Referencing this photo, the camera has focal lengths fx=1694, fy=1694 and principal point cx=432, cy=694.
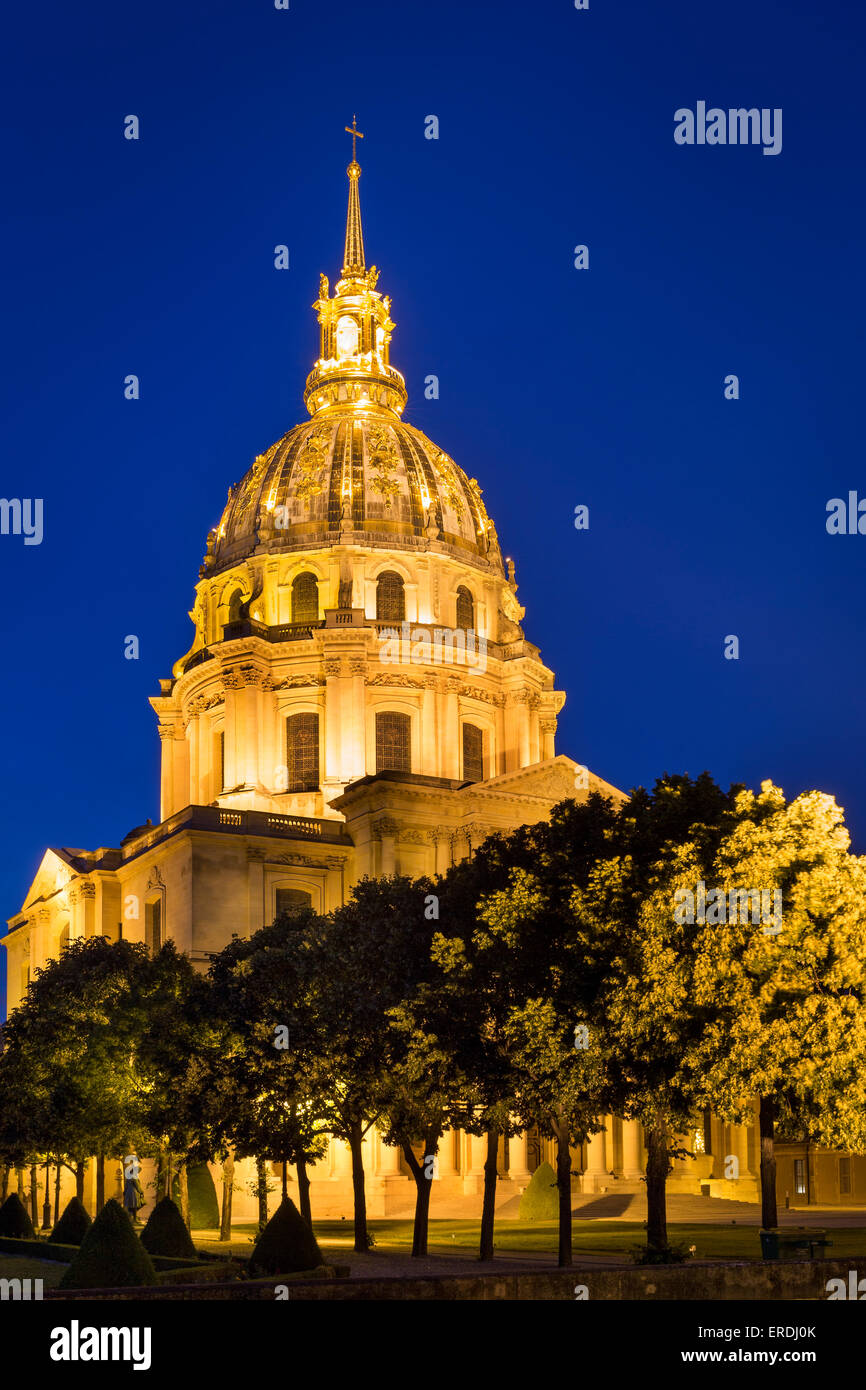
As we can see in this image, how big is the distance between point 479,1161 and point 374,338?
63936mm

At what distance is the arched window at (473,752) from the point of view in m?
101

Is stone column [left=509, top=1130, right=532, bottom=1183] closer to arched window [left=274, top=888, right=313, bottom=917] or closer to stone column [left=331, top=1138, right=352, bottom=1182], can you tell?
stone column [left=331, top=1138, right=352, bottom=1182]

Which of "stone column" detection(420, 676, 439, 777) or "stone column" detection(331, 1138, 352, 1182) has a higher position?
"stone column" detection(420, 676, 439, 777)

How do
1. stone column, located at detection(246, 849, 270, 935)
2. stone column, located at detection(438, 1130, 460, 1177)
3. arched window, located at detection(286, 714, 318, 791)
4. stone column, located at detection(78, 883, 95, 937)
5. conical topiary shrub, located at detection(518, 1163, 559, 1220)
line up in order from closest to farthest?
1. conical topiary shrub, located at detection(518, 1163, 559, 1220)
2. stone column, located at detection(438, 1130, 460, 1177)
3. stone column, located at detection(246, 849, 270, 935)
4. stone column, located at detection(78, 883, 95, 937)
5. arched window, located at detection(286, 714, 318, 791)

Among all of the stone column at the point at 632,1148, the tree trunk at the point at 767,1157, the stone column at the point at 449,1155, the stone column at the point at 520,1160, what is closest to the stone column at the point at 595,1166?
the stone column at the point at 632,1148

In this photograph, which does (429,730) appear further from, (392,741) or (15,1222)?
(15,1222)

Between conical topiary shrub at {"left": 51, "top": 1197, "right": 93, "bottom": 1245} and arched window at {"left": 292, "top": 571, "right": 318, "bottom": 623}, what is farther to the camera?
arched window at {"left": 292, "top": 571, "right": 318, "bottom": 623}

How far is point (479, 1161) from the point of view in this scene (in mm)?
78438

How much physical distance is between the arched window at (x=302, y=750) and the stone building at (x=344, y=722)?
117 mm

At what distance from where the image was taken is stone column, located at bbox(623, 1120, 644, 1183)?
78.4 metres

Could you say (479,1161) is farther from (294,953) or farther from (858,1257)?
(858,1257)

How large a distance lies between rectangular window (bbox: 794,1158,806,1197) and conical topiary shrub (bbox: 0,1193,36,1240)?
37751 millimetres

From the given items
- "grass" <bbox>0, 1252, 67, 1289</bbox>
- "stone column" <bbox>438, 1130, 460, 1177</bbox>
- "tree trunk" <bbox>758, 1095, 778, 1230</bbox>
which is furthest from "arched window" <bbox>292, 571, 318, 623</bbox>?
"tree trunk" <bbox>758, 1095, 778, 1230</bbox>
